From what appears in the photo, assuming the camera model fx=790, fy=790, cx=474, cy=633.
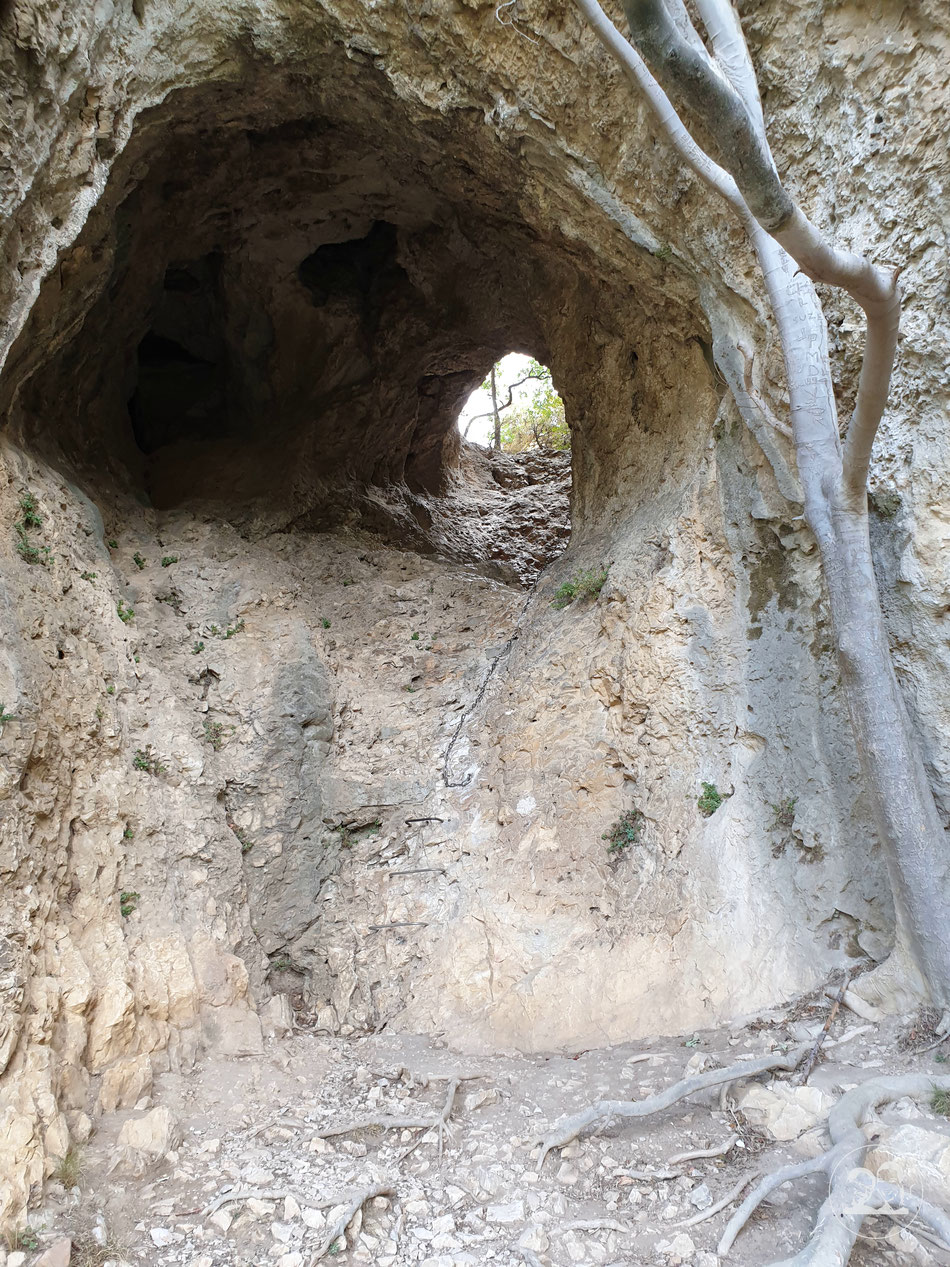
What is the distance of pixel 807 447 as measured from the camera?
422 cm

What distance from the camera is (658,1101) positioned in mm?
3650

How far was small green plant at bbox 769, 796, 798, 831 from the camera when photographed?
4.69 m

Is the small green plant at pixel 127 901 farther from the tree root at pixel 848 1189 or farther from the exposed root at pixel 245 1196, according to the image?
the tree root at pixel 848 1189

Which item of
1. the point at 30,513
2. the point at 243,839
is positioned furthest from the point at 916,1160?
the point at 30,513

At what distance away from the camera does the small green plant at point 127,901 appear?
4.33m

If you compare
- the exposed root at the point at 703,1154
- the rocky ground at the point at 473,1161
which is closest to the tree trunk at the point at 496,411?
the rocky ground at the point at 473,1161

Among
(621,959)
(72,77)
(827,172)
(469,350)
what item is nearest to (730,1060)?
(621,959)

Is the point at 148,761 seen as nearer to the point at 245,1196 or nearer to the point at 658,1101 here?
the point at 245,1196

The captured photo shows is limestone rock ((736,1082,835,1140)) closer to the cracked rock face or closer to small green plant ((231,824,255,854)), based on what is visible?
the cracked rock face

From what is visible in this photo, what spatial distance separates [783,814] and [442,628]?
3.56m

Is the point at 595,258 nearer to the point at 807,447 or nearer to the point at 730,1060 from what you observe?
the point at 807,447

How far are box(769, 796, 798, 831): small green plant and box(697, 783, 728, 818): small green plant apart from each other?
0.30 m

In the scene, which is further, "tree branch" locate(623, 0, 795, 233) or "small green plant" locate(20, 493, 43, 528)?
"small green plant" locate(20, 493, 43, 528)

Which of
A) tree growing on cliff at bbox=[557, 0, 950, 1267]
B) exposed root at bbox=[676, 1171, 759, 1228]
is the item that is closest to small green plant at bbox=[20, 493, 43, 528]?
tree growing on cliff at bbox=[557, 0, 950, 1267]
